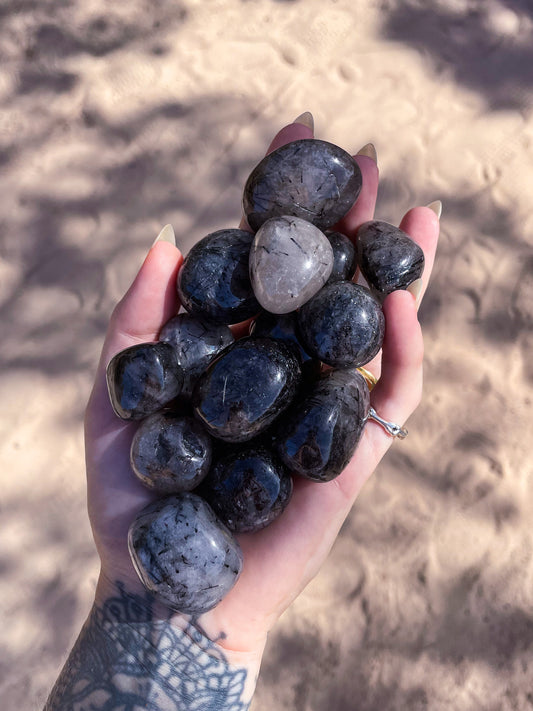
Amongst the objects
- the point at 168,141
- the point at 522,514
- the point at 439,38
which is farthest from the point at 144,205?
the point at 522,514

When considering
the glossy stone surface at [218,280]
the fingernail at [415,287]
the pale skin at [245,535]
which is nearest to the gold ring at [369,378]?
the pale skin at [245,535]

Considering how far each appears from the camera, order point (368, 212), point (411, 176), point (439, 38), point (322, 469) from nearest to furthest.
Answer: point (322, 469)
point (368, 212)
point (411, 176)
point (439, 38)

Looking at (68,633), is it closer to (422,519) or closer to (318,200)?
(422,519)

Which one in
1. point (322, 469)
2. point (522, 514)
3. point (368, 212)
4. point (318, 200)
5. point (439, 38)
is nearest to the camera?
point (322, 469)

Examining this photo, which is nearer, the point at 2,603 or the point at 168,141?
the point at 2,603

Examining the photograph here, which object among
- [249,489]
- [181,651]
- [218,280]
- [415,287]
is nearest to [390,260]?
[415,287]

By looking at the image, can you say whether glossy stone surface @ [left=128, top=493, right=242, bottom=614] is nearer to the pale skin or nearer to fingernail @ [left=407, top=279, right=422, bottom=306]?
the pale skin

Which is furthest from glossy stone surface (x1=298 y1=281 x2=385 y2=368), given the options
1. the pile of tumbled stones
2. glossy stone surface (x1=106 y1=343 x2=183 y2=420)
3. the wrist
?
the wrist
